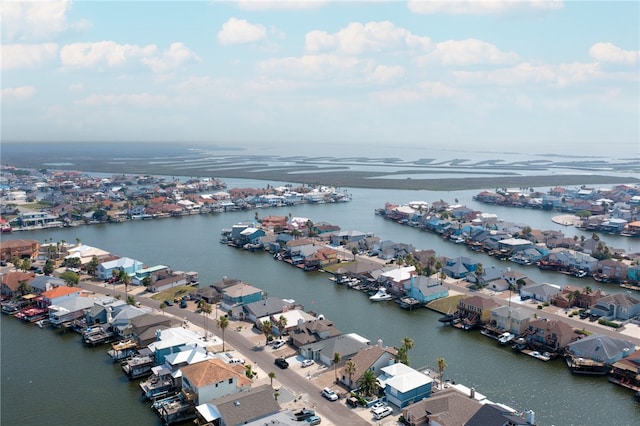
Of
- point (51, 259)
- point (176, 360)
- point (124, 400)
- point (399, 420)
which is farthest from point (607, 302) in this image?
point (51, 259)

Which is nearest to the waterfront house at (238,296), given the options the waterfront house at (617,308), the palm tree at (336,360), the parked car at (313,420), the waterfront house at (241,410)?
the palm tree at (336,360)

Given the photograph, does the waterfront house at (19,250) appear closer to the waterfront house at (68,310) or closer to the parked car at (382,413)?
the waterfront house at (68,310)

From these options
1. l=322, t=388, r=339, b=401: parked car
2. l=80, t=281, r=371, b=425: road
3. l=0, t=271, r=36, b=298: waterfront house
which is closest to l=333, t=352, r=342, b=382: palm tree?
l=80, t=281, r=371, b=425: road

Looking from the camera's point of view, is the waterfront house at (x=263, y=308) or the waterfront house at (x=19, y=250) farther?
the waterfront house at (x=19, y=250)

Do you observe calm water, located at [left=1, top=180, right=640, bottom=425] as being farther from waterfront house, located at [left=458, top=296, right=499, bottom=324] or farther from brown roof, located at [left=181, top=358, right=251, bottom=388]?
brown roof, located at [left=181, top=358, right=251, bottom=388]

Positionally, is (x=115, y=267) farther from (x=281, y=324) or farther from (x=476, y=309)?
(x=476, y=309)

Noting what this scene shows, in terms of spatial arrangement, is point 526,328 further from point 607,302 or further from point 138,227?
point 138,227
